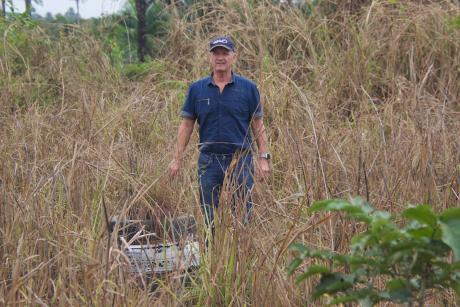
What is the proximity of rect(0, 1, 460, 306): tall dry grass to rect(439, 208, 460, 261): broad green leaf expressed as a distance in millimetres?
1391

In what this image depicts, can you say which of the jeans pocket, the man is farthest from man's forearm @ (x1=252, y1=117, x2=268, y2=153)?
the jeans pocket

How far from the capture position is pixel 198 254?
3955 mm

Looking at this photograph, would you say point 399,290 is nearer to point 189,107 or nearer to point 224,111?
point 224,111

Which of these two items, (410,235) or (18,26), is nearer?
(410,235)

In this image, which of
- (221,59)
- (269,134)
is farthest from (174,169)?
(269,134)

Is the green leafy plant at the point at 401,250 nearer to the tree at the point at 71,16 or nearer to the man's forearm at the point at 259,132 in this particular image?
the man's forearm at the point at 259,132

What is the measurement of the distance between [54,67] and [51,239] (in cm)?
558

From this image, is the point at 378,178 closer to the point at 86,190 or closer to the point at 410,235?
the point at 86,190

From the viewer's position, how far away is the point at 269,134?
6949 millimetres

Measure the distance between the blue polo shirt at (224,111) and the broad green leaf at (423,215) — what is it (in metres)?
3.15

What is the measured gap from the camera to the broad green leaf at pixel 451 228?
6.11 feet

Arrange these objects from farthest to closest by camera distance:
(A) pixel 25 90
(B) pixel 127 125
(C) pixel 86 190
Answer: (A) pixel 25 90, (B) pixel 127 125, (C) pixel 86 190

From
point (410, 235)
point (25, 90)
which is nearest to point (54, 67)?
point (25, 90)

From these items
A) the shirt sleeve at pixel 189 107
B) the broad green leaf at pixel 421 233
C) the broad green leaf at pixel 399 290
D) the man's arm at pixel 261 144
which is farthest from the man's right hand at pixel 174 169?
the broad green leaf at pixel 421 233
